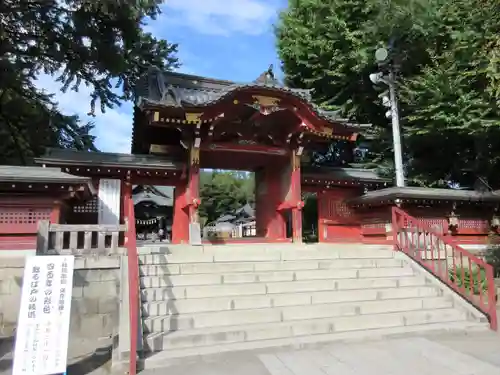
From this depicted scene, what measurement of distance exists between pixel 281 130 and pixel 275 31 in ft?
29.3

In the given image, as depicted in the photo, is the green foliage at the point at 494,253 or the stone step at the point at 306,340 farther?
the green foliage at the point at 494,253

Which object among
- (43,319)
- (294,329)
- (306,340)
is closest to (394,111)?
(294,329)

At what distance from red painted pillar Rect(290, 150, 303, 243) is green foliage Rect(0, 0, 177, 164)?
701 centimetres

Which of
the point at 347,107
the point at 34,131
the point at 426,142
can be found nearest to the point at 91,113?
the point at 34,131

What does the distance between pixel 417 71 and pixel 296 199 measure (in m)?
7.84

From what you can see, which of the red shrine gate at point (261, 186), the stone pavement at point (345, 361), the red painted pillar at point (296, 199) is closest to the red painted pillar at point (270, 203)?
the red shrine gate at point (261, 186)

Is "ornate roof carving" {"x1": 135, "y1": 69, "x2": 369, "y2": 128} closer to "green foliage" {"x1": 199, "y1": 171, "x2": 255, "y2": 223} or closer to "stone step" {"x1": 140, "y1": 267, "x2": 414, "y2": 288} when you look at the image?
"stone step" {"x1": 140, "y1": 267, "x2": 414, "y2": 288}

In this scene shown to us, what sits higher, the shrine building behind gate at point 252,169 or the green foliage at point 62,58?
the green foliage at point 62,58

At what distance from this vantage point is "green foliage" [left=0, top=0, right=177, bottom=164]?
44.2 ft

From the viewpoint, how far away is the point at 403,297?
23.9 feet

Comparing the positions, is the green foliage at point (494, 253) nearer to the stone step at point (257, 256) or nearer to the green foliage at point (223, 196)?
the stone step at point (257, 256)

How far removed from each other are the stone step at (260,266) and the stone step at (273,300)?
0.86 metres

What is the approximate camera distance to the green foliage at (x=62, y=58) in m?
13.5

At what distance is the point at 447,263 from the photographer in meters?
8.77
